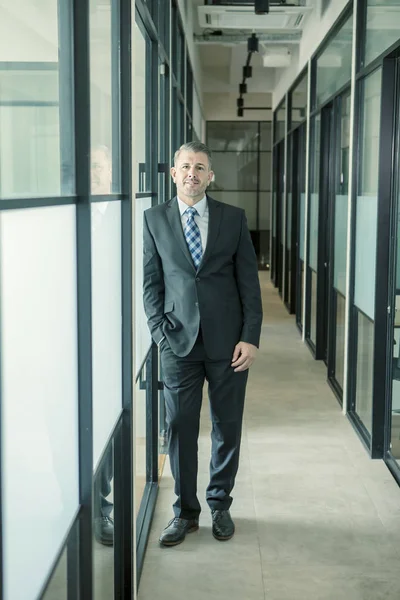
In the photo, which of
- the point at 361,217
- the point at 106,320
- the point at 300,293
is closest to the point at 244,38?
the point at 300,293

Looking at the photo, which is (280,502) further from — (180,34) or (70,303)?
(180,34)

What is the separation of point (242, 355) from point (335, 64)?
4.16 metres

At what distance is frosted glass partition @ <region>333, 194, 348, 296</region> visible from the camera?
6.38 m

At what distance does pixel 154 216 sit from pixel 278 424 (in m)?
2.67

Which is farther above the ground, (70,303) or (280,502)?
(70,303)

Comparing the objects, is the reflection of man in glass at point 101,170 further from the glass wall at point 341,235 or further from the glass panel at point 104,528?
the glass wall at point 341,235

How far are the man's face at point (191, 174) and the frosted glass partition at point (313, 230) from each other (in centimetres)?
462

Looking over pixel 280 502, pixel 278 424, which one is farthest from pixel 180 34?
pixel 280 502

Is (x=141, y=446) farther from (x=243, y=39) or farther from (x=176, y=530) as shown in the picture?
(x=243, y=39)

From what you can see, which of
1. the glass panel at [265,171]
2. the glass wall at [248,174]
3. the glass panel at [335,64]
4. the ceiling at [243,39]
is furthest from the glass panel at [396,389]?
the glass panel at [265,171]

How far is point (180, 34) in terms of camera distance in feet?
22.6

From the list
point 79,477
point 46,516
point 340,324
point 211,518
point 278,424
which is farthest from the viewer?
point 340,324

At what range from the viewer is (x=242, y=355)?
3521 millimetres

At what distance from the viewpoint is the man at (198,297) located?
3.51 metres
